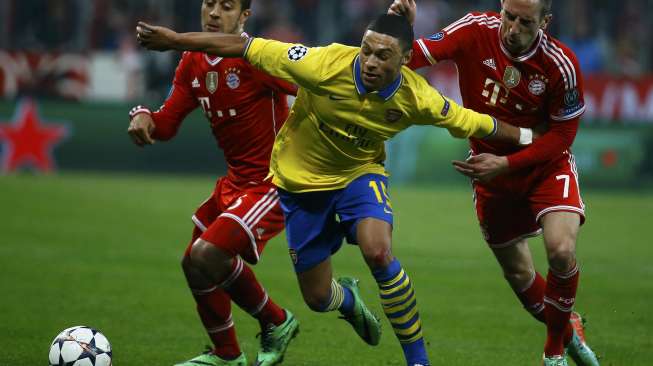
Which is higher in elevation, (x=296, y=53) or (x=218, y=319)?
(x=296, y=53)

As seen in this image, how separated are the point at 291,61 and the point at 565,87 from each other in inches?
71.7

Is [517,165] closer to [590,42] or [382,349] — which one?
[382,349]

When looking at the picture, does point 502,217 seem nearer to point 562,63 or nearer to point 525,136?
point 525,136

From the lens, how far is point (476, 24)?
291 inches

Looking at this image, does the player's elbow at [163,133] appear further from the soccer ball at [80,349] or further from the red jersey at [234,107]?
the soccer ball at [80,349]

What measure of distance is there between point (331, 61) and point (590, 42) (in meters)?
16.3

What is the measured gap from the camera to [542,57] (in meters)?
7.18

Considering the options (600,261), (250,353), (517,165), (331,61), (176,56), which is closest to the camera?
(331,61)

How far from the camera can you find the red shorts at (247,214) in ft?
23.8

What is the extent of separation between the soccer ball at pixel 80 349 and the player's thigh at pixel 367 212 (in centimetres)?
165

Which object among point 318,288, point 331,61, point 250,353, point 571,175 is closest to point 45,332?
point 250,353

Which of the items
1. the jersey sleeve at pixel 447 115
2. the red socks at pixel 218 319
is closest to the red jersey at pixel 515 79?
the jersey sleeve at pixel 447 115

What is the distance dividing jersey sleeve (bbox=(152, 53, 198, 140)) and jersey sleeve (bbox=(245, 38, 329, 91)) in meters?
1.22

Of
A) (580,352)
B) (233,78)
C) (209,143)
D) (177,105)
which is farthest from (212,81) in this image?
(209,143)
